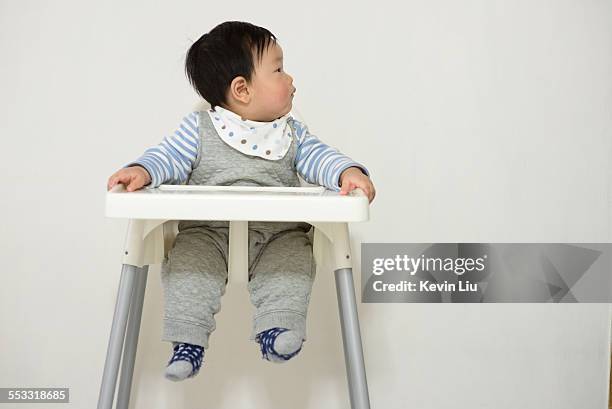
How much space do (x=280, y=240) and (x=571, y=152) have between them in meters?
0.74

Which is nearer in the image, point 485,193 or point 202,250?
point 202,250

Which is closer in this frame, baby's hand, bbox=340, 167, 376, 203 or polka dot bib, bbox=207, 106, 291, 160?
baby's hand, bbox=340, 167, 376, 203

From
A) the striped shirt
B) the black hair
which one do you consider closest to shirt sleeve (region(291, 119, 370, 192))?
the striped shirt

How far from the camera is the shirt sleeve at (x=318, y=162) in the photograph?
1.10m

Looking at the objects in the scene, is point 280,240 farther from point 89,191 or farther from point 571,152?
point 571,152

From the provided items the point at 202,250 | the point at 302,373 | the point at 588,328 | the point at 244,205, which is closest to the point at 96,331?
the point at 302,373

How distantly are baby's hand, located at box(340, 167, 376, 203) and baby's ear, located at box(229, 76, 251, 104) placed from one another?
0.21 m

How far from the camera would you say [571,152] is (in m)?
1.55

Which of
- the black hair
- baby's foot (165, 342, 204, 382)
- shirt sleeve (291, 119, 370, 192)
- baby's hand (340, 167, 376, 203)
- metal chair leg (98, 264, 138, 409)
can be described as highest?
the black hair

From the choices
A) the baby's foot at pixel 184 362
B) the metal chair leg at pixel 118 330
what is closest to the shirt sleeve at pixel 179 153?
the metal chair leg at pixel 118 330

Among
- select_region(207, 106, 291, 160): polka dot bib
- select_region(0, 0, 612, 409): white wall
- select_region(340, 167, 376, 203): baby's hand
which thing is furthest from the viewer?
select_region(0, 0, 612, 409): white wall

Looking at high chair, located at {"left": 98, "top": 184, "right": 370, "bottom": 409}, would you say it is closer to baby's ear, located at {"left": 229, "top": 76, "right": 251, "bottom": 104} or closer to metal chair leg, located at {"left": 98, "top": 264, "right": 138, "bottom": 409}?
metal chair leg, located at {"left": 98, "top": 264, "right": 138, "bottom": 409}

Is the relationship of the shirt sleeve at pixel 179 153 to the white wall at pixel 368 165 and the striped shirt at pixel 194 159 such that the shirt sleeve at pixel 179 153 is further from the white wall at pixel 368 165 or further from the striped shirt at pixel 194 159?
the white wall at pixel 368 165

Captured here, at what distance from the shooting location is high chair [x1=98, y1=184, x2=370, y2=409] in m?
0.92
